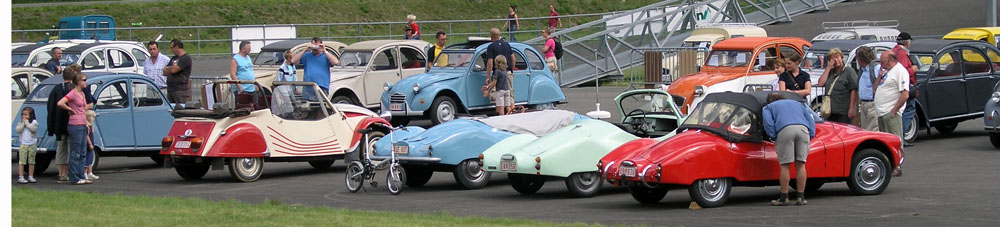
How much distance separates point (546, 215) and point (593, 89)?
18.1m

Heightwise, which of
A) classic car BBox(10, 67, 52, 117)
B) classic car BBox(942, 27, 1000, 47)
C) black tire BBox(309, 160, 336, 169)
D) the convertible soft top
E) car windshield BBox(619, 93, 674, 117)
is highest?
classic car BBox(942, 27, 1000, 47)

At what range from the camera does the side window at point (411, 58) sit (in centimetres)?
2350

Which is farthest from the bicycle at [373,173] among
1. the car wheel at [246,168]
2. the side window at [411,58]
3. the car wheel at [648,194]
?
the side window at [411,58]

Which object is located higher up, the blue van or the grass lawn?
the blue van

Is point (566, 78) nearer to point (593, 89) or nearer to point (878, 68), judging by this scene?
point (593, 89)

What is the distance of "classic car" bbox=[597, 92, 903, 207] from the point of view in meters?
11.8

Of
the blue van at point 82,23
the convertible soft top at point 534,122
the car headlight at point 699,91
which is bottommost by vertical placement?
the convertible soft top at point 534,122

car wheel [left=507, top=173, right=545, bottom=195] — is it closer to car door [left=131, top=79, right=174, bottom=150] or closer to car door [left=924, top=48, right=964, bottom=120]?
car door [left=131, top=79, right=174, bottom=150]

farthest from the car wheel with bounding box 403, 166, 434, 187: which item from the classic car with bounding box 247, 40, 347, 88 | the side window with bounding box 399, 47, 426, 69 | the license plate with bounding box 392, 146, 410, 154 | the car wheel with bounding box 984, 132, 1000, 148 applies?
the classic car with bounding box 247, 40, 347, 88

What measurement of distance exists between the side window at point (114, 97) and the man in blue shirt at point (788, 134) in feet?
30.3

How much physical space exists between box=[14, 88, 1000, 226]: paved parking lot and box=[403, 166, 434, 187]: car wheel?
162mm

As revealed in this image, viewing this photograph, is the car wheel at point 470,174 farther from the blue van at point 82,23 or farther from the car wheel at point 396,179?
the blue van at point 82,23

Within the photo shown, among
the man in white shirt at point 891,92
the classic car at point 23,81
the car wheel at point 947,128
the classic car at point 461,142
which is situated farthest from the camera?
the car wheel at point 947,128

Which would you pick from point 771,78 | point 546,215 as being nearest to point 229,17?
point 771,78
